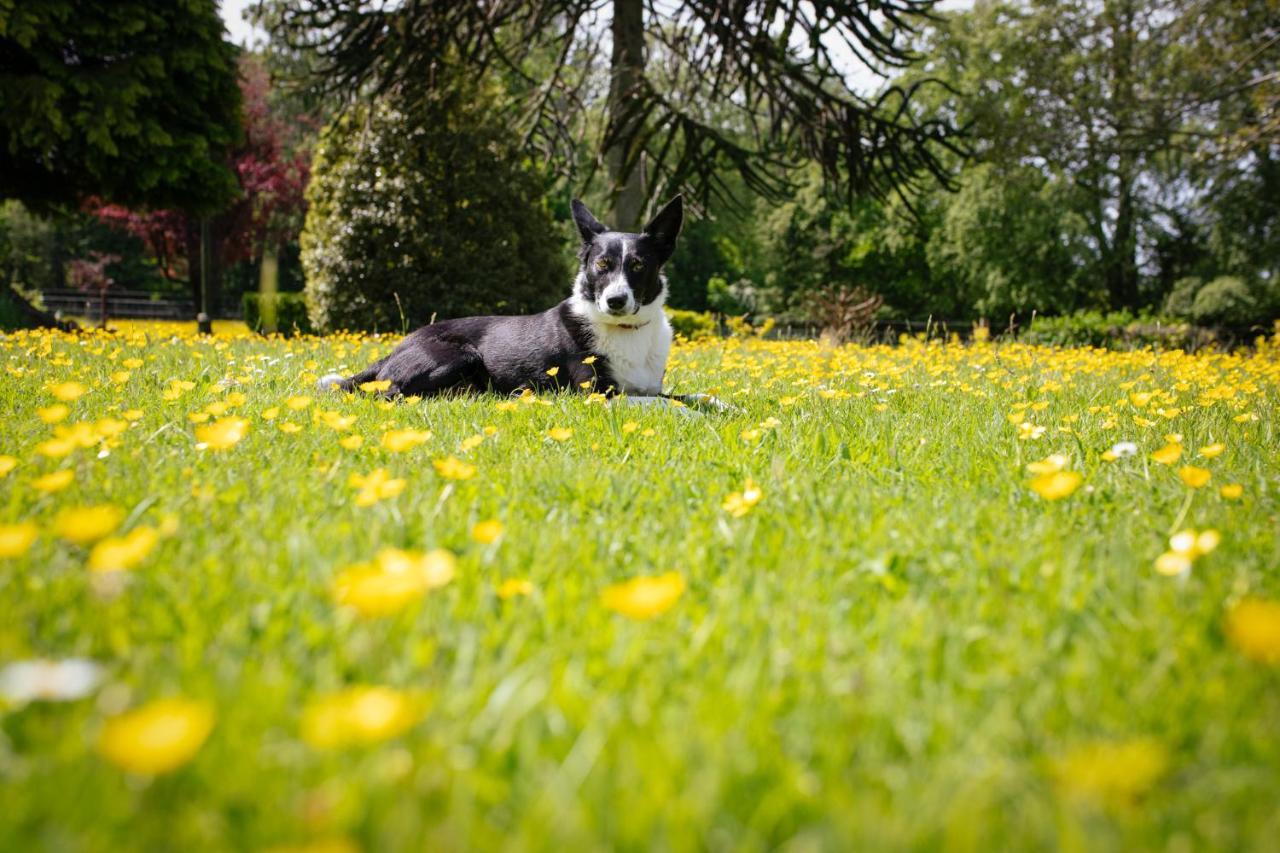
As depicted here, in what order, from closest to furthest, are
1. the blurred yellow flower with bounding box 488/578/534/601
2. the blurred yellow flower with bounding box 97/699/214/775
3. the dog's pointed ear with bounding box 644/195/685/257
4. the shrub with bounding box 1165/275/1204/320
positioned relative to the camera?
the blurred yellow flower with bounding box 97/699/214/775 → the blurred yellow flower with bounding box 488/578/534/601 → the dog's pointed ear with bounding box 644/195/685/257 → the shrub with bounding box 1165/275/1204/320

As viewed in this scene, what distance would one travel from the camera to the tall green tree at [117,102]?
11.2m

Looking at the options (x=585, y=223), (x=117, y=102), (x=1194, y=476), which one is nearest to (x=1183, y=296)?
(x=585, y=223)

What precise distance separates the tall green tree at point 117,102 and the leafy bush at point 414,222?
281 cm

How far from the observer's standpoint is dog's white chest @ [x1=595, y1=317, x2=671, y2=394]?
4.54 meters

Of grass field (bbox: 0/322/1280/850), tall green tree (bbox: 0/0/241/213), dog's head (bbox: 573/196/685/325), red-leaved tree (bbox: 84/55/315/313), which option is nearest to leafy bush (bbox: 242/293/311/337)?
tall green tree (bbox: 0/0/241/213)

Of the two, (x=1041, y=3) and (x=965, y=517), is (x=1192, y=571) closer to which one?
(x=965, y=517)

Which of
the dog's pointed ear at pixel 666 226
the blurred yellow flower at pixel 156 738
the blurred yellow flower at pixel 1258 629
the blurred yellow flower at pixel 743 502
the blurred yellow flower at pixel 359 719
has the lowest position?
the blurred yellow flower at pixel 743 502

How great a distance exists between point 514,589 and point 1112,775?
0.90 meters

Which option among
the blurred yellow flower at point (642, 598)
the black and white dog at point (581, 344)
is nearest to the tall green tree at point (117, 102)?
the black and white dog at point (581, 344)

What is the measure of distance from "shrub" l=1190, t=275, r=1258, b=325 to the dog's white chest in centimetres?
2339

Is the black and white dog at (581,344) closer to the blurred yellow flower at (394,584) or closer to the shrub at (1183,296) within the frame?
the blurred yellow flower at (394,584)

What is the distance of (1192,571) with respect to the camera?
1.58m

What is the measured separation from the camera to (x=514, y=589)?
137 centimetres

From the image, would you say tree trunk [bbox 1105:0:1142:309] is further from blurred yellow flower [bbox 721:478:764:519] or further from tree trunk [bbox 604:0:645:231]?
blurred yellow flower [bbox 721:478:764:519]
